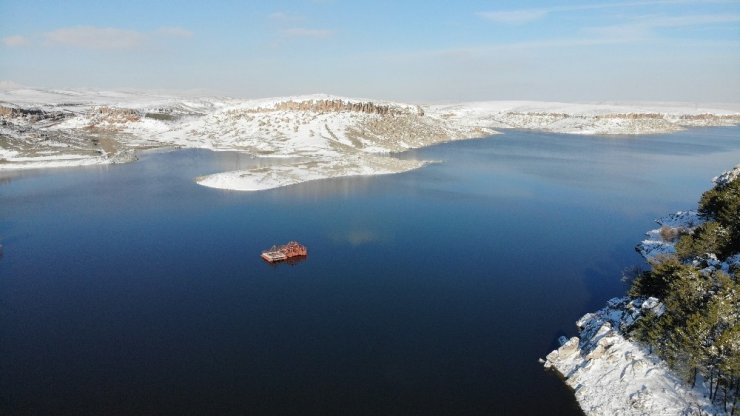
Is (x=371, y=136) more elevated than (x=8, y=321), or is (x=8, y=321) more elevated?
(x=371, y=136)

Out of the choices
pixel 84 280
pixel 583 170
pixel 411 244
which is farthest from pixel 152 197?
pixel 583 170

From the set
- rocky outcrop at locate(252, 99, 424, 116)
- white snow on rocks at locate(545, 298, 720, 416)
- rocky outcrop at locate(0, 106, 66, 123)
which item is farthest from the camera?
rocky outcrop at locate(252, 99, 424, 116)

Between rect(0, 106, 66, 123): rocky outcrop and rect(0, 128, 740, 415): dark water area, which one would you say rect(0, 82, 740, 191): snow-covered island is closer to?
rect(0, 106, 66, 123): rocky outcrop

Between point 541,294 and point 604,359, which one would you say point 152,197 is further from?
point 604,359

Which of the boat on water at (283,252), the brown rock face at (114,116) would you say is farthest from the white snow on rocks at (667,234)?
the brown rock face at (114,116)

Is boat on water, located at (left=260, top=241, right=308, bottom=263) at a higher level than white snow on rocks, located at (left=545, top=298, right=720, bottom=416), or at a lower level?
higher

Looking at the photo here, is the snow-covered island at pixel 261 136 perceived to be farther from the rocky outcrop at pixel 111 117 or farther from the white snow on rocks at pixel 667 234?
the white snow on rocks at pixel 667 234

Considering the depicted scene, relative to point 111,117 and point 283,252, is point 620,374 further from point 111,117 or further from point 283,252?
point 111,117

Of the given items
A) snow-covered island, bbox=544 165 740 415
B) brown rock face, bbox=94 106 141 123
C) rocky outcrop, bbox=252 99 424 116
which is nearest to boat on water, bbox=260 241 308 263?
snow-covered island, bbox=544 165 740 415
